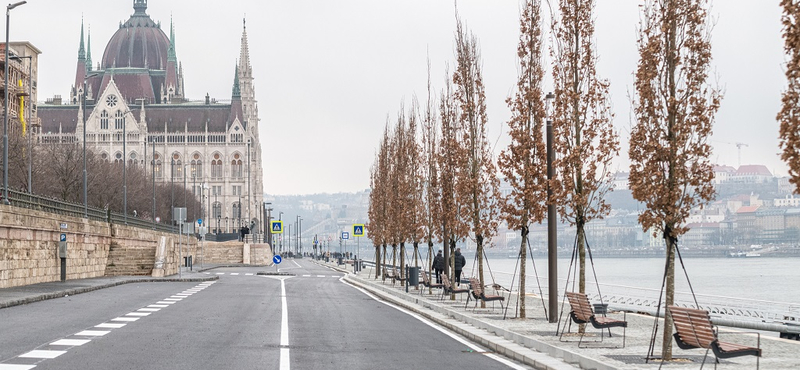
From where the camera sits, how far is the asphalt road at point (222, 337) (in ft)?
46.9

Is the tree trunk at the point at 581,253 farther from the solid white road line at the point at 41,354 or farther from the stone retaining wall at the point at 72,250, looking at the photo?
the stone retaining wall at the point at 72,250

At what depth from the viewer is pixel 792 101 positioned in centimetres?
1140

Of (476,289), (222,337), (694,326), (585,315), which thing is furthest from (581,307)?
(476,289)

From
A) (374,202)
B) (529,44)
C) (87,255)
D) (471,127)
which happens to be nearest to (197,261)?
(374,202)

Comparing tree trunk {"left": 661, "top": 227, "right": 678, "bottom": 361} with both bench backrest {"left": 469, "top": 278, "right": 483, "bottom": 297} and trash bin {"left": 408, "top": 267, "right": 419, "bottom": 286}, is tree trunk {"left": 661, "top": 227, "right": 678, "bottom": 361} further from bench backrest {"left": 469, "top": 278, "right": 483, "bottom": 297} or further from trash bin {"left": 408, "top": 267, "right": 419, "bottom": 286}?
trash bin {"left": 408, "top": 267, "right": 419, "bottom": 286}

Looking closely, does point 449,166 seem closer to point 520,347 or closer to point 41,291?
point 41,291

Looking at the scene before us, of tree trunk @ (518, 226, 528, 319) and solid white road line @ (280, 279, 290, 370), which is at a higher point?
tree trunk @ (518, 226, 528, 319)

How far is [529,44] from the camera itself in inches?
934

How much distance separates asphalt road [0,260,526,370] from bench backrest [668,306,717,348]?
236cm

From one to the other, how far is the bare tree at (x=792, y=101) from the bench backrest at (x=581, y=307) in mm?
5696

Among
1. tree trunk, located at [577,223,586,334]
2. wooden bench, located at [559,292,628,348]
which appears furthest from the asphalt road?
tree trunk, located at [577,223,586,334]

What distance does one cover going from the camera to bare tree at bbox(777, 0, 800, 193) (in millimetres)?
11148

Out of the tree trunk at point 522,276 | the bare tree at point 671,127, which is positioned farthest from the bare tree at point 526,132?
the bare tree at point 671,127

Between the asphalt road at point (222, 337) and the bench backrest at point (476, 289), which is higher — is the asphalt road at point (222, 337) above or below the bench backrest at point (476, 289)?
below
